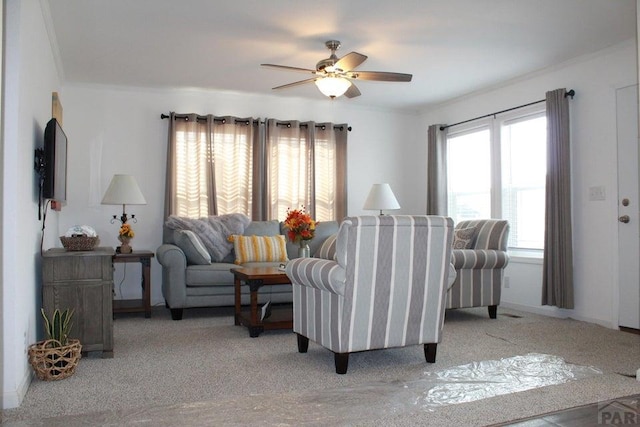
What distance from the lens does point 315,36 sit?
173 inches

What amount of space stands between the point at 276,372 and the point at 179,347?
1003mm

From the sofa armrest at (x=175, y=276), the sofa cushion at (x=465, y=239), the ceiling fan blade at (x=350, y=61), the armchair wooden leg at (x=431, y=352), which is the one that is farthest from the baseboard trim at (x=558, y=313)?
the sofa armrest at (x=175, y=276)

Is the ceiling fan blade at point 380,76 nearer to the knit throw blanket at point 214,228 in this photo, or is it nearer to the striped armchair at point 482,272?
the striped armchair at point 482,272

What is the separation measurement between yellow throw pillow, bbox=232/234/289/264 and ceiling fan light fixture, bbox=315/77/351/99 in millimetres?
1917

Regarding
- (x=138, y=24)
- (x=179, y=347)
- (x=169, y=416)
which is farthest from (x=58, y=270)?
(x=138, y=24)

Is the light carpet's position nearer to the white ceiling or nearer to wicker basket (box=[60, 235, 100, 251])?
wicker basket (box=[60, 235, 100, 251])

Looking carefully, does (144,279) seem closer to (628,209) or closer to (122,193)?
(122,193)

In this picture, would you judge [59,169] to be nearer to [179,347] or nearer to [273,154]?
[179,347]

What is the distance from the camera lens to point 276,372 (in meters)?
3.16

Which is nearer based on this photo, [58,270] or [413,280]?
[413,280]

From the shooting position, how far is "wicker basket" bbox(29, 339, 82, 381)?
293 cm

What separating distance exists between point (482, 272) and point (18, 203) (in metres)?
3.76

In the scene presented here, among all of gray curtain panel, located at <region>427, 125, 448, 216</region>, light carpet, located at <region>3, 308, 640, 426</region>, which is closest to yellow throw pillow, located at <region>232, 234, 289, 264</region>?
light carpet, located at <region>3, 308, 640, 426</region>

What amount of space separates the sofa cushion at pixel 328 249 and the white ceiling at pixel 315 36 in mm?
1769
